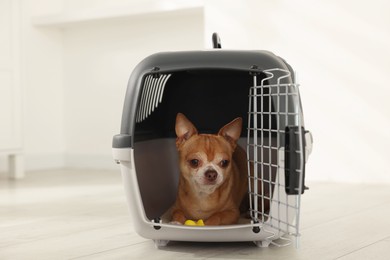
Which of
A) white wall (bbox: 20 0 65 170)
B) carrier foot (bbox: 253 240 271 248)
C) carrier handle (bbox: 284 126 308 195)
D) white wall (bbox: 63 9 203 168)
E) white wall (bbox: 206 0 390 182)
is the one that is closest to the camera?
carrier handle (bbox: 284 126 308 195)

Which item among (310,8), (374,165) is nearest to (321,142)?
(374,165)

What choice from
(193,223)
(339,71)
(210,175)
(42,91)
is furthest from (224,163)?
(42,91)

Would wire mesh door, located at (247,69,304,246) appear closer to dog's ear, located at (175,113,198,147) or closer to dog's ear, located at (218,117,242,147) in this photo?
dog's ear, located at (218,117,242,147)

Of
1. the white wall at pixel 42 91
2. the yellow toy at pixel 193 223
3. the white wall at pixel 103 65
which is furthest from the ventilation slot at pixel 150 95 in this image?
the white wall at pixel 42 91

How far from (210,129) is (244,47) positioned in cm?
141

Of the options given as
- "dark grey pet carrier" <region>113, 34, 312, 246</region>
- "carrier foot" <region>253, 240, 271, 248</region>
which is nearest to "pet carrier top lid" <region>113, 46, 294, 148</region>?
"dark grey pet carrier" <region>113, 34, 312, 246</region>

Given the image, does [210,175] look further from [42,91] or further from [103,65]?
[42,91]

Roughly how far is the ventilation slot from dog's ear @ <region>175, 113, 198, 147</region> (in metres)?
0.10

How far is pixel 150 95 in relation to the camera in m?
1.70

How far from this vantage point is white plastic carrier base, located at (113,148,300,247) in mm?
1449

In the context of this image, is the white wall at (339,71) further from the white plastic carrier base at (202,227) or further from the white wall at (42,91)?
the white plastic carrier base at (202,227)

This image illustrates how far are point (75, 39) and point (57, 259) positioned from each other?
2613mm

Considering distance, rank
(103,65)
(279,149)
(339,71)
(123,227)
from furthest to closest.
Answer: (103,65), (339,71), (123,227), (279,149)

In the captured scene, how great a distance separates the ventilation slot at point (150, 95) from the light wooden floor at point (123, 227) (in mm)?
333
